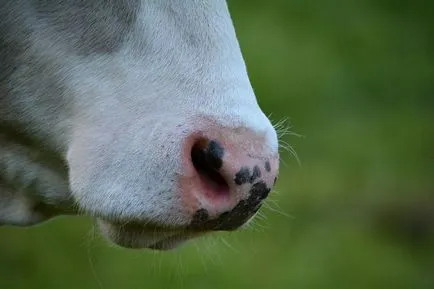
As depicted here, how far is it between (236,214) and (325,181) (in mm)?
4552

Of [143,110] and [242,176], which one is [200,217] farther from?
[143,110]

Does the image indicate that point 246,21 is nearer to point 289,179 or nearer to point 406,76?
point 406,76

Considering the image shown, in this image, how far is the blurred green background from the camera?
5.93 m

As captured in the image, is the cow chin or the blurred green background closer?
the cow chin

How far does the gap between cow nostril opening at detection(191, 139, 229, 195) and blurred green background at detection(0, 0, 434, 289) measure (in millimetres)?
1390

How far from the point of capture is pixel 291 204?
6.83 m

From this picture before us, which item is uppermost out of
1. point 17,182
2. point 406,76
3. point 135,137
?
point 135,137

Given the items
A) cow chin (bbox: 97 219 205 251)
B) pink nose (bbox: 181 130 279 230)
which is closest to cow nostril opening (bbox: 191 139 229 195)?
pink nose (bbox: 181 130 279 230)

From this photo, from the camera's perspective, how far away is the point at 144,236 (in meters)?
2.79

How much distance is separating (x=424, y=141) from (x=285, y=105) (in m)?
0.87

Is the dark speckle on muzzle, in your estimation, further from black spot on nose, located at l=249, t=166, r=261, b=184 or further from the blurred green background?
the blurred green background

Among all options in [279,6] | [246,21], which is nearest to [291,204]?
[246,21]

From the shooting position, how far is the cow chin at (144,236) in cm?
275

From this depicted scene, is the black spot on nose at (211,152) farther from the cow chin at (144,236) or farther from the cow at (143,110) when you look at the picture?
the cow chin at (144,236)
